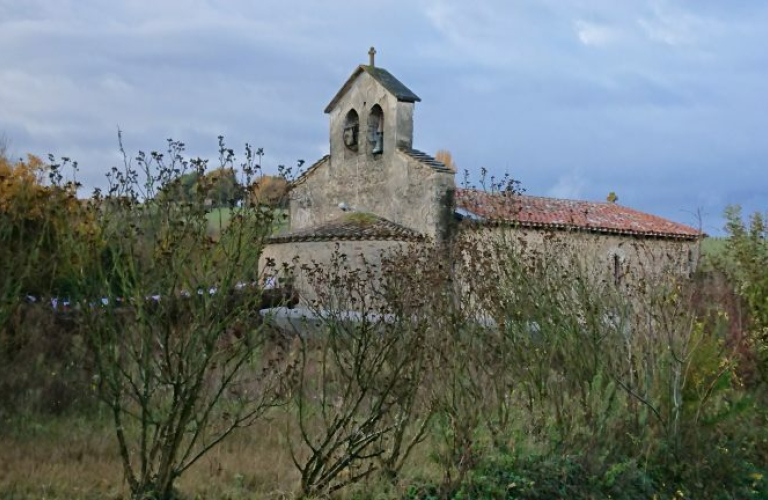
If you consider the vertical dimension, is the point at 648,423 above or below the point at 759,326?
below

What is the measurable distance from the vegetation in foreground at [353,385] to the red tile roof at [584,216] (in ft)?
36.3

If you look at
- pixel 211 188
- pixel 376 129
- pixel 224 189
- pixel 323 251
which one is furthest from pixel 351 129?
pixel 211 188

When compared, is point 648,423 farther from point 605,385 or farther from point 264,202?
point 264,202

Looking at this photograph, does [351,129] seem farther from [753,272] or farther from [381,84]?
[753,272]

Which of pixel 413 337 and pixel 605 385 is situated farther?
pixel 605 385

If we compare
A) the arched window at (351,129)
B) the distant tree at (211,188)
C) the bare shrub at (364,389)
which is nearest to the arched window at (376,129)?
the arched window at (351,129)

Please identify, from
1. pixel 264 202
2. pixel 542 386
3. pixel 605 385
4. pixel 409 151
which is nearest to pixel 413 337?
pixel 264 202

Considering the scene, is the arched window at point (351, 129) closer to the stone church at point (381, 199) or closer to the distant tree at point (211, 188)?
the stone church at point (381, 199)

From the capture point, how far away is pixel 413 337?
6.15 metres

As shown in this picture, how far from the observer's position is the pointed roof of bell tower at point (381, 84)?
2038 centimetres

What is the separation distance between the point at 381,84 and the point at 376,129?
134 centimetres

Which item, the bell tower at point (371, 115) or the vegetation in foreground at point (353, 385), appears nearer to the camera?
the vegetation in foreground at point (353, 385)

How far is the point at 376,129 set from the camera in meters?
21.5

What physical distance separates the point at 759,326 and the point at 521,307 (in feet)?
15.4
